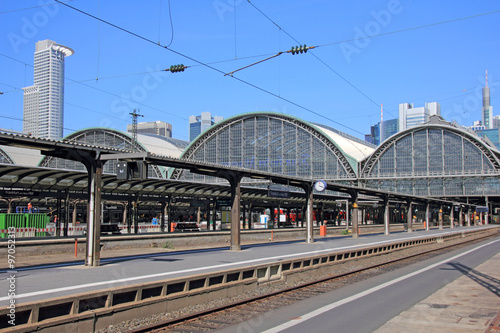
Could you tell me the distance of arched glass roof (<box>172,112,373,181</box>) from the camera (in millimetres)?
86062

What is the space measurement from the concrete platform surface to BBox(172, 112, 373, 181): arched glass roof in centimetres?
6863

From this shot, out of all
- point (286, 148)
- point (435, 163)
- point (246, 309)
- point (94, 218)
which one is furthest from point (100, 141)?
point (246, 309)

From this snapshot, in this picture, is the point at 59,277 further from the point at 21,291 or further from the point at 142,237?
the point at 142,237

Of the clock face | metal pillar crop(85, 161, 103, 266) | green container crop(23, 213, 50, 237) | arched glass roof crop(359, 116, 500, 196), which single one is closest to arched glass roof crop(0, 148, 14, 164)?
green container crop(23, 213, 50, 237)

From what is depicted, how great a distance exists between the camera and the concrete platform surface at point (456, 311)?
10.2 meters

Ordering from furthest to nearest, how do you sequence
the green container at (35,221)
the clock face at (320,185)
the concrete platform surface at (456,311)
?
the green container at (35,221) → the clock face at (320,185) → the concrete platform surface at (456,311)

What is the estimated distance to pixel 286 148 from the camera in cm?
8662

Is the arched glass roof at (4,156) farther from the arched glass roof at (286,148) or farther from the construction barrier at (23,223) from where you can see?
the construction barrier at (23,223)

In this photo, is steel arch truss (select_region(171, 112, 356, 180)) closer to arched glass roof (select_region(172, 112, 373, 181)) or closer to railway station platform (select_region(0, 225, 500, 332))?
arched glass roof (select_region(172, 112, 373, 181))

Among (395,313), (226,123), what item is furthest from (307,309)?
(226,123)

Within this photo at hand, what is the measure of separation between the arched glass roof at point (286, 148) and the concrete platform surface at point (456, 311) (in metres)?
68.6

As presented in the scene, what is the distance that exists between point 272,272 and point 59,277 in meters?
6.97

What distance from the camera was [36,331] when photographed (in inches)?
329

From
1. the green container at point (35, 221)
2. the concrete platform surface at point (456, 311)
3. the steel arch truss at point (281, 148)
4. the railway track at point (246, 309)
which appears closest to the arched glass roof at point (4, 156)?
the steel arch truss at point (281, 148)
